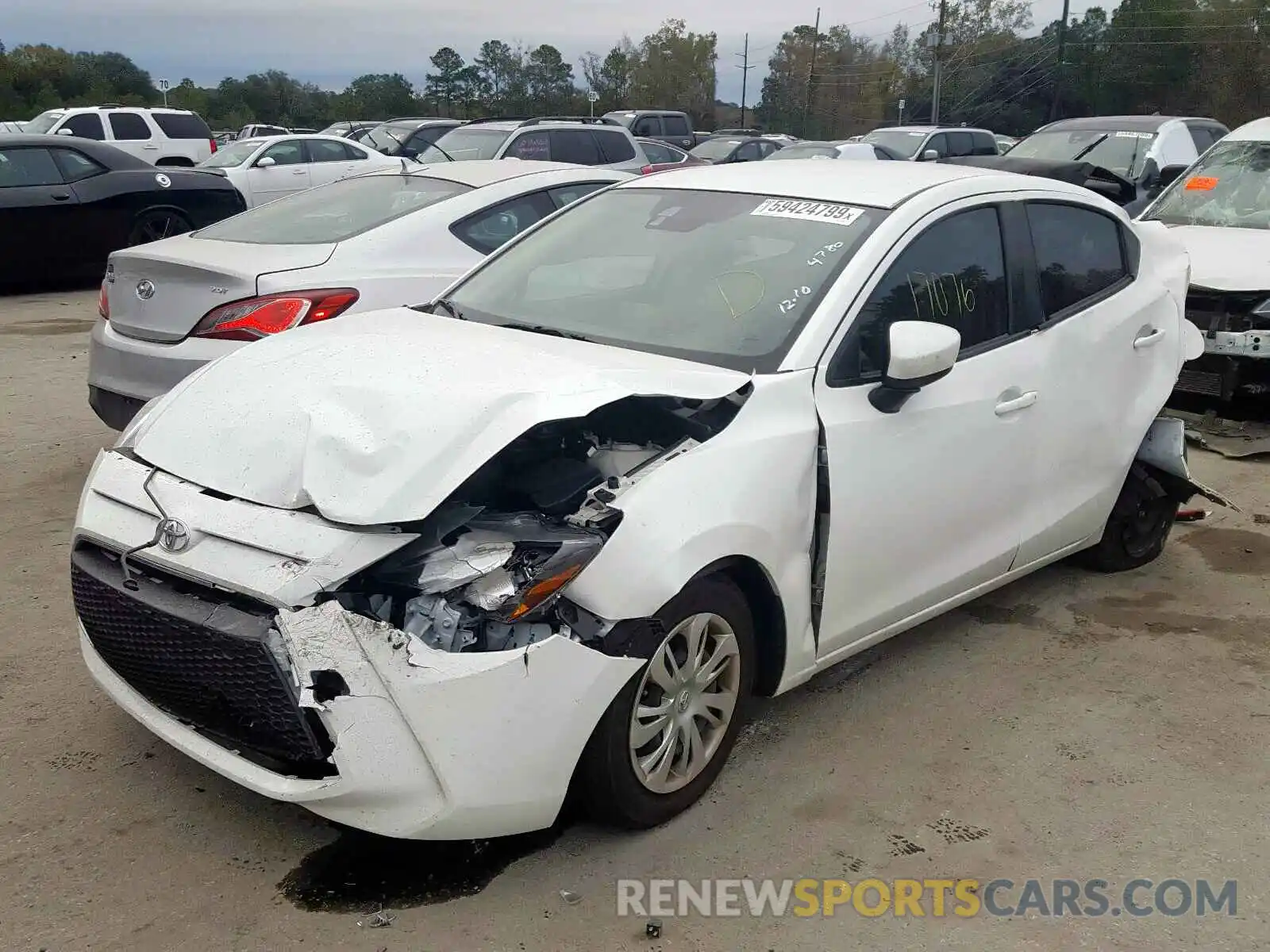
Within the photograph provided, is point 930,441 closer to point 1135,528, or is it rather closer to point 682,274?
point 682,274

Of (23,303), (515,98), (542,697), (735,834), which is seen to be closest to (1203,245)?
(735,834)

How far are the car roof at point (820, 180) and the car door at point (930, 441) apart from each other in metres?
0.19

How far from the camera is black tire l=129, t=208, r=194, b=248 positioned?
11.8 m

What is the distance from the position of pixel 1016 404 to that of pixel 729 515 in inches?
57.0

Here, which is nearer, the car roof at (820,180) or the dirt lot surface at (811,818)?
the dirt lot surface at (811,818)

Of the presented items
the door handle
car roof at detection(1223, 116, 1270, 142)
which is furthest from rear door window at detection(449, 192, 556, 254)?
car roof at detection(1223, 116, 1270, 142)

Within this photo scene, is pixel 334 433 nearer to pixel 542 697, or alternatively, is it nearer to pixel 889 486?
pixel 542 697

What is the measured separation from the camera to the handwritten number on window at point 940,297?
12.3 feet

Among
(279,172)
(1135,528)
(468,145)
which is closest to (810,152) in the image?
(468,145)

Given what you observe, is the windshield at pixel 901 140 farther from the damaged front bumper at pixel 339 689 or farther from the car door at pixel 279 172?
the damaged front bumper at pixel 339 689

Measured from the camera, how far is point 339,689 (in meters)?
2.60

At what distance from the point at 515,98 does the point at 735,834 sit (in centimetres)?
6079

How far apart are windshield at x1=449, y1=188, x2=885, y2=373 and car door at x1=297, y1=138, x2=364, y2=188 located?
1248 cm

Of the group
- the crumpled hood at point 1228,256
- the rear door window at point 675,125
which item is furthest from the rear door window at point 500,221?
the rear door window at point 675,125
